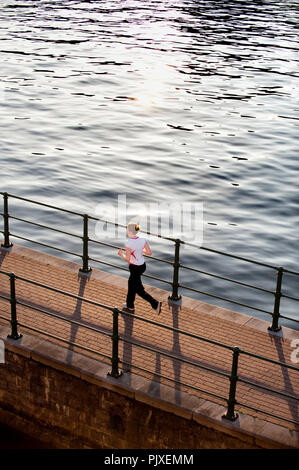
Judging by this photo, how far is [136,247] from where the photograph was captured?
12.2 meters

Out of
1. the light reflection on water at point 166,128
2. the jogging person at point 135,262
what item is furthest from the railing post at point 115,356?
the light reflection on water at point 166,128

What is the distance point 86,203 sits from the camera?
23781 mm

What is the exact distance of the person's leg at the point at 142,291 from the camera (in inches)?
488

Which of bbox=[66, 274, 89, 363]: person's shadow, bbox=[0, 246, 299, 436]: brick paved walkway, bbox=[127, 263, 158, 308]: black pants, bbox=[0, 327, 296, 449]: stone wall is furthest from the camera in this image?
bbox=[127, 263, 158, 308]: black pants

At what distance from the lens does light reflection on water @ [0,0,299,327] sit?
73.6ft

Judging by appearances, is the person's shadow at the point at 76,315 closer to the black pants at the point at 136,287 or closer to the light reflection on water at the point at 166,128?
the black pants at the point at 136,287

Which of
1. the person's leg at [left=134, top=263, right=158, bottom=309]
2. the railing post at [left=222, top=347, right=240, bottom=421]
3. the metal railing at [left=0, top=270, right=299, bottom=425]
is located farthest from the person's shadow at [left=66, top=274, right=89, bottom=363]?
the railing post at [left=222, top=347, right=240, bottom=421]

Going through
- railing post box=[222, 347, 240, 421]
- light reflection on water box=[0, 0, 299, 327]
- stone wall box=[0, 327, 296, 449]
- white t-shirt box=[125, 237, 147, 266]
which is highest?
white t-shirt box=[125, 237, 147, 266]

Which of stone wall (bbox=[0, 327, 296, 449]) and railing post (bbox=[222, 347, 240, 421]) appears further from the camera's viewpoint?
stone wall (bbox=[0, 327, 296, 449])

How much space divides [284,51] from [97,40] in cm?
1427

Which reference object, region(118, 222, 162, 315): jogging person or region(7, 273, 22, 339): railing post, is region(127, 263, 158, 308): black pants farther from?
region(7, 273, 22, 339): railing post

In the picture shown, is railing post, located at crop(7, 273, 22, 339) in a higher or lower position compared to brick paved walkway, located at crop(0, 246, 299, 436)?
higher

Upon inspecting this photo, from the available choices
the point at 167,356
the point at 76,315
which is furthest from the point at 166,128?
the point at 167,356
